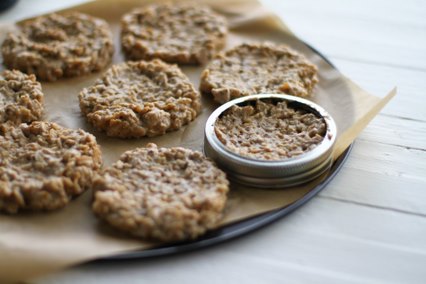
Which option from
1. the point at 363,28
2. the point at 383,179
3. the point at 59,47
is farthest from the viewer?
the point at 363,28

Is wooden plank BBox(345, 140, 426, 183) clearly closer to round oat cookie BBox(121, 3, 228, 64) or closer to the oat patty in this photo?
the oat patty

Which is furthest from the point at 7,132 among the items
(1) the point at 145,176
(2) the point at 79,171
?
(1) the point at 145,176

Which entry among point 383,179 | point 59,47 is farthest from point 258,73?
point 59,47

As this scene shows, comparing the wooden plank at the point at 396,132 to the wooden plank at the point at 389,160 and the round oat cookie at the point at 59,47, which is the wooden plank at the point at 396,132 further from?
the round oat cookie at the point at 59,47

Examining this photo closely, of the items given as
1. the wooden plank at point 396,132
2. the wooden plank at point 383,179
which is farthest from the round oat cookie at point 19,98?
the wooden plank at point 396,132

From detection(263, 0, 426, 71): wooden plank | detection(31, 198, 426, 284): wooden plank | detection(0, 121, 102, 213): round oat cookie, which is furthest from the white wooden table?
detection(0, 121, 102, 213): round oat cookie

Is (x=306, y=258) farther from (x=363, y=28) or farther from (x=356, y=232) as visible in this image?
(x=363, y=28)
